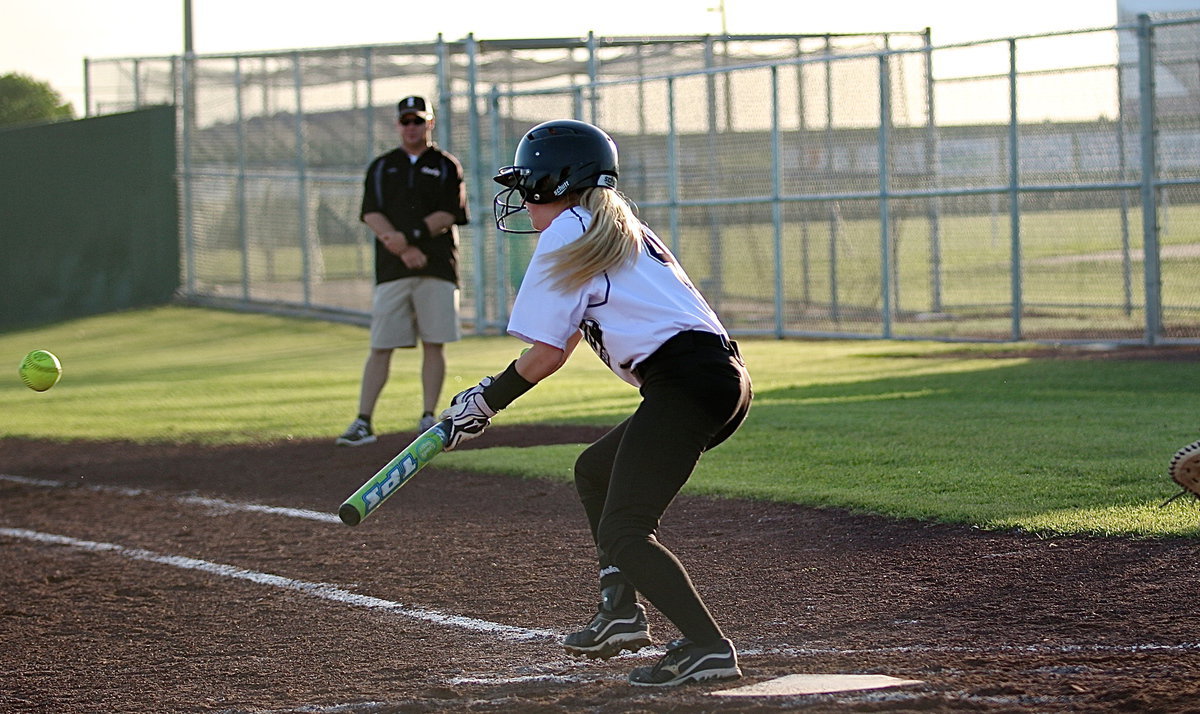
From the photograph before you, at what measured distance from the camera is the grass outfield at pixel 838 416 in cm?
670

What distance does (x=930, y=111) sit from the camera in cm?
1625

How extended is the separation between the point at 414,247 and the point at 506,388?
18.5 feet

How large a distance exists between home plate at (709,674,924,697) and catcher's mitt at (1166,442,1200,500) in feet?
5.15

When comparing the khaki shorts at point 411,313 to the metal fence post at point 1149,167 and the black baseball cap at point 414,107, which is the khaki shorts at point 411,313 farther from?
the metal fence post at point 1149,167

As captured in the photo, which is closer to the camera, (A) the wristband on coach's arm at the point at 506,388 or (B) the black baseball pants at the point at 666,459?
(B) the black baseball pants at the point at 666,459

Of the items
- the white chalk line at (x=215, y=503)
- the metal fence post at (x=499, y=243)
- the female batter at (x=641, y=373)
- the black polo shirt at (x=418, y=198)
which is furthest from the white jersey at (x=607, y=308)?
the metal fence post at (x=499, y=243)

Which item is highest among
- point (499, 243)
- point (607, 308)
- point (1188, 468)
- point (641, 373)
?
point (499, 243)

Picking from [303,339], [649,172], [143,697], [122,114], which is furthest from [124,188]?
[143,697]

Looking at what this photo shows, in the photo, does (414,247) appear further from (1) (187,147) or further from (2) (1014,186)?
(1) (187,147)

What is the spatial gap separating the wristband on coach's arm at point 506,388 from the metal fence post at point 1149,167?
9.84 meters

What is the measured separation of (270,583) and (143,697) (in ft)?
5.15

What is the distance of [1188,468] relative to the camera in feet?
16.2

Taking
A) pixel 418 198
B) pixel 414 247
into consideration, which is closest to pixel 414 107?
pixel 418 198

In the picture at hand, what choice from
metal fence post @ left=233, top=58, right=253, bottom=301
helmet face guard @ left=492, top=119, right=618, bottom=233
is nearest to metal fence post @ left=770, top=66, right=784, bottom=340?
metal fence post @ left=233, top=58, right=253, bottom=301
